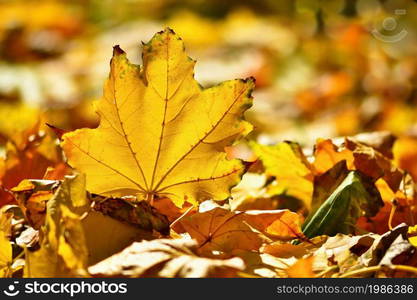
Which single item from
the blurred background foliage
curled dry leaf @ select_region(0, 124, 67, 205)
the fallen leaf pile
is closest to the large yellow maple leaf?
the fallen leaf pile

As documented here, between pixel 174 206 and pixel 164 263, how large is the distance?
0.32m

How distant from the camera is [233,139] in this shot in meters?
1.09

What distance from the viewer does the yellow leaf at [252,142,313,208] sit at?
1.39m

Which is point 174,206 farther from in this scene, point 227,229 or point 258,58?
point 258,58

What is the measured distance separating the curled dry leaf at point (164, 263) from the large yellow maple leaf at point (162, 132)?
17cm

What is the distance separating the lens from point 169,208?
1.26 metres

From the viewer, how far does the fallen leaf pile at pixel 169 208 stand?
96cm

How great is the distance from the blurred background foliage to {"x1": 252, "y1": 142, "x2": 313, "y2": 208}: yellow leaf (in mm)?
867

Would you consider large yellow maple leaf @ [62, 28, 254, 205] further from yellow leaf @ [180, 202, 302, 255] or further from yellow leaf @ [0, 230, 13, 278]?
yellow leaf @ [0, 230, 13, 278]

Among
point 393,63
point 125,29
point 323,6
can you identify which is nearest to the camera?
point 323,6

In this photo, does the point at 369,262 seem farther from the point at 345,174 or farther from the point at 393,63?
the point at 393,63

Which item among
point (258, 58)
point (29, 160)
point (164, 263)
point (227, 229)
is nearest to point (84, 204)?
point (164, 263)

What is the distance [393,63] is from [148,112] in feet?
9.91

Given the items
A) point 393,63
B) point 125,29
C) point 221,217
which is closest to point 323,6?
point 221,217
